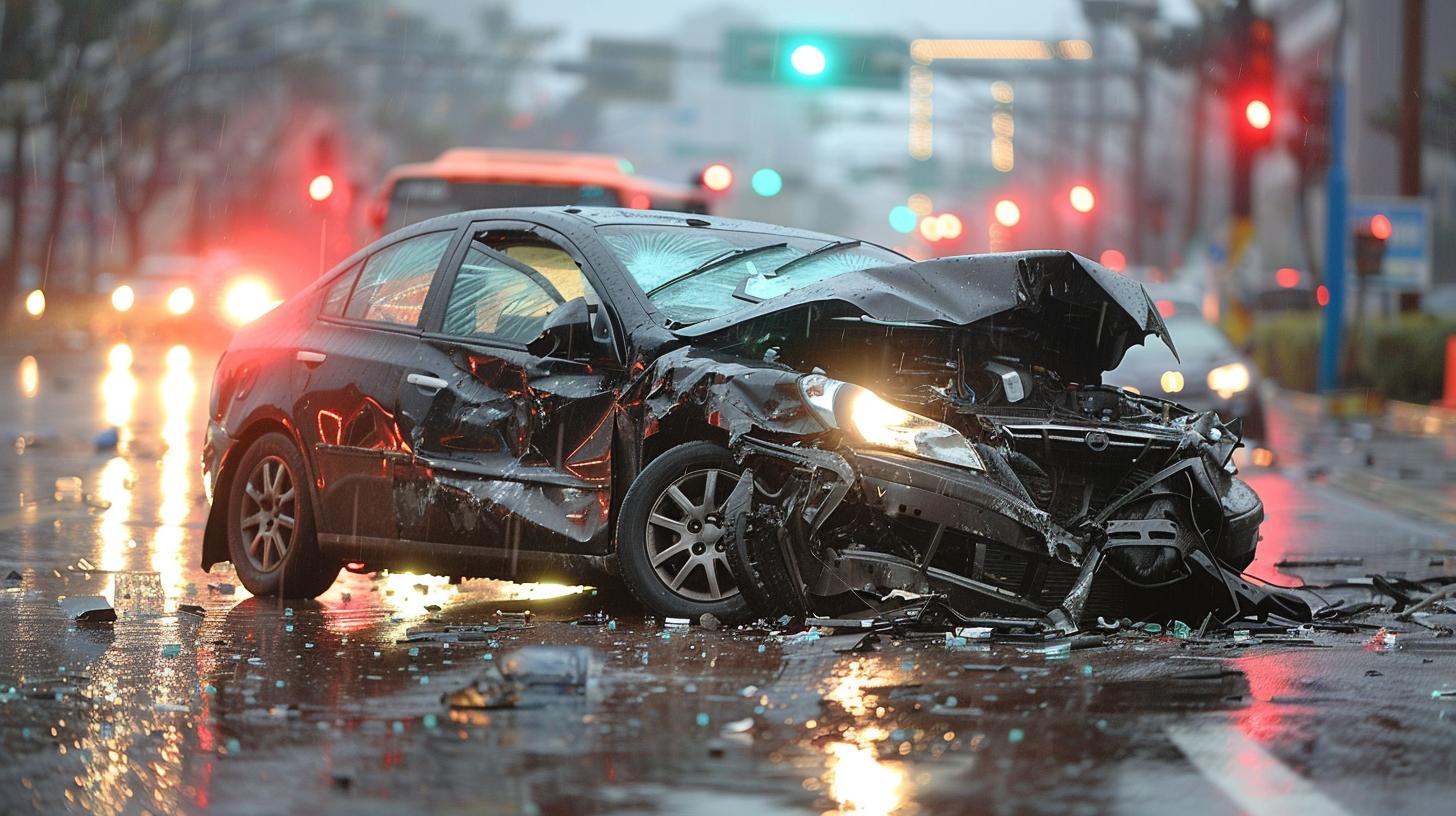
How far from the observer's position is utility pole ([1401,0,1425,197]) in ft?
106

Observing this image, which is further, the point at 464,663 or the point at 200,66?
the point at 200,66

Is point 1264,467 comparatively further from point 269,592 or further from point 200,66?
point 200,66

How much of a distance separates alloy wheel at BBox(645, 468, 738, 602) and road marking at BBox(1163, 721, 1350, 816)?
6.75ft

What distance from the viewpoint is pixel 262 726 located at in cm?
613

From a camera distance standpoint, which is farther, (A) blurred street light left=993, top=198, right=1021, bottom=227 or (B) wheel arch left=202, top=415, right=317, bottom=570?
(A) blurred street light left=993, top=198, right=1021, bottom=227

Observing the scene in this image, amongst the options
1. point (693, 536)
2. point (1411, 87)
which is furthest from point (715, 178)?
point (693, 536)

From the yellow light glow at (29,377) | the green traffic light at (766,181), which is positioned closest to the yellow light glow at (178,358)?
the yellow light glow at (29,377)

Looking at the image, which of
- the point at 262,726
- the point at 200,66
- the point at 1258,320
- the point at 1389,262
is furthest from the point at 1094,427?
the point at 1258,320

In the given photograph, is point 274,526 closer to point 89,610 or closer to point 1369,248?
point 89,610

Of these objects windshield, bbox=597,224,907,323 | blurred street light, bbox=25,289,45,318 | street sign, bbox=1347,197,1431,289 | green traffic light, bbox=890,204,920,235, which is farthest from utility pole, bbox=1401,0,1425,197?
green traffic light, bbox=890,204,920,235

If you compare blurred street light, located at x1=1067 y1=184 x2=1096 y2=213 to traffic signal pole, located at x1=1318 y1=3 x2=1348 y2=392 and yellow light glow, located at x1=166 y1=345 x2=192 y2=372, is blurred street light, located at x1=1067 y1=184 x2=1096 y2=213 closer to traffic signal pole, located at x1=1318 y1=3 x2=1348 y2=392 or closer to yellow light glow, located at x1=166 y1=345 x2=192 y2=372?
traffic signal pole, located at x1=1318 y1=3 x2=1348 y2=392

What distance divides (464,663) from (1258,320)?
1462 inches

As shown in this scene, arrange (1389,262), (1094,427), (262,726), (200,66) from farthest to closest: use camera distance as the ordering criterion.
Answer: (200,66)
(1389,262)
(1094,427)
(262,726)

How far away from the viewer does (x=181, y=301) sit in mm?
39312
